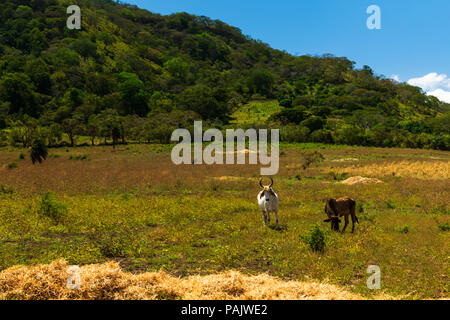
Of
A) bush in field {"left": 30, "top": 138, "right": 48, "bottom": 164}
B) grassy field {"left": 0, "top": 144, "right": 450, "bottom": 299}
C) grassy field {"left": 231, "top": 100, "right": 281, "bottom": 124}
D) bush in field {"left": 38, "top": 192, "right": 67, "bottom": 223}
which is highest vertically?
grassy field {"left": 231, "top": 100, "right": 281, "bottom": 124}

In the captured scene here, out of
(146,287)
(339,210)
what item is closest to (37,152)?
(146,287)

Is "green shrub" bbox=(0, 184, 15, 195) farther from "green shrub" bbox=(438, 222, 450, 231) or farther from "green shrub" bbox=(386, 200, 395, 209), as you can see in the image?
"green shrub" bbox=(438, 222, 450, 231)

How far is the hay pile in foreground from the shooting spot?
5957 millimetres

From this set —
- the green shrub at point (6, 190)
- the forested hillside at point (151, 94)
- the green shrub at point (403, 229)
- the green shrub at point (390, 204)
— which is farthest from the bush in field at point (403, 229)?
the forested hillside at point (151, 94)

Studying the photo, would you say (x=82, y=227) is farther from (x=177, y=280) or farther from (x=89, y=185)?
(x=89, y=185)

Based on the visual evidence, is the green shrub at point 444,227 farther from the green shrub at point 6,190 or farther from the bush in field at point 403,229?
the green shrub at point 6,190

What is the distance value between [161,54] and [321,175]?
18307 centimetres

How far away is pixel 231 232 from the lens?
1108cm

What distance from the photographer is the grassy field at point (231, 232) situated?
778 cm

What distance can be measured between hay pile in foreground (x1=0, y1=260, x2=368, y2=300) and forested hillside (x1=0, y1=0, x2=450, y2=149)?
57.3 meters

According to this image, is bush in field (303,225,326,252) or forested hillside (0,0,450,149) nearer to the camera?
bush in field (303,225,326,252)

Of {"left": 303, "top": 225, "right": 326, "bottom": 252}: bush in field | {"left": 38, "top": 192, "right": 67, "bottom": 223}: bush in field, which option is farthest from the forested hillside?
{"left": 303, "top": 225, "right": 326, "bottom": 252}: bush in field

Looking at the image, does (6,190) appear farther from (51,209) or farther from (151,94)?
(151,94)

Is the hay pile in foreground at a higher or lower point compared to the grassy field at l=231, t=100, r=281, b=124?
lower
